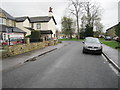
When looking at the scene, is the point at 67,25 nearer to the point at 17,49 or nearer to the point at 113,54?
the point at 113,54

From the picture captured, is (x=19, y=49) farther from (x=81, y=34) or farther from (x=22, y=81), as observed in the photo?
(x=81, y=34)

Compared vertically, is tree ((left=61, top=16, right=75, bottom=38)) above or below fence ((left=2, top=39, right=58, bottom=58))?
above

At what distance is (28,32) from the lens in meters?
34.3

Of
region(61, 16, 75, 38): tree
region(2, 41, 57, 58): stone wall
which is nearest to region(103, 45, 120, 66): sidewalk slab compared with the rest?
region(2, 41, 57, 58): stone wall

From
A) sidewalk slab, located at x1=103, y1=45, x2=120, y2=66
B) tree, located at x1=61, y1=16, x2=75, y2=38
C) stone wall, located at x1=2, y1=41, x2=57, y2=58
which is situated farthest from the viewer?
tree, located at x1=61, y1=16, x2=75, y2=38

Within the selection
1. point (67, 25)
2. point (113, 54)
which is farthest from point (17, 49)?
point (67, 25)

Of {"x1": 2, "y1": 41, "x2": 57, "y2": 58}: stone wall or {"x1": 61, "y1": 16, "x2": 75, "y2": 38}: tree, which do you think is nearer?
{"x1": 2, "y1": 41, "x2": 57, "y2": 58}: stone wall

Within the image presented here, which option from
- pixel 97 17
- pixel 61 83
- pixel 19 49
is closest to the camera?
pixel 61 83

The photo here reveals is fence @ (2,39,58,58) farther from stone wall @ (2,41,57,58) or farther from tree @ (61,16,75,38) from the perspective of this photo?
tree @ (61,16,75,38)

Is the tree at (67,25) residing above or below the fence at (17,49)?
above

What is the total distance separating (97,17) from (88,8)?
18.6 ft

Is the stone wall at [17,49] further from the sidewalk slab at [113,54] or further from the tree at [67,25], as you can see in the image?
the tree at [67,25]

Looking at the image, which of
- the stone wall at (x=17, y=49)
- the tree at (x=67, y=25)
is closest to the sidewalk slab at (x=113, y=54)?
the stone wall at (x=17, y=49)

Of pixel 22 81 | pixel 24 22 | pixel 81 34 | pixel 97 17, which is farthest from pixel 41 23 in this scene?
pixel 22 81
